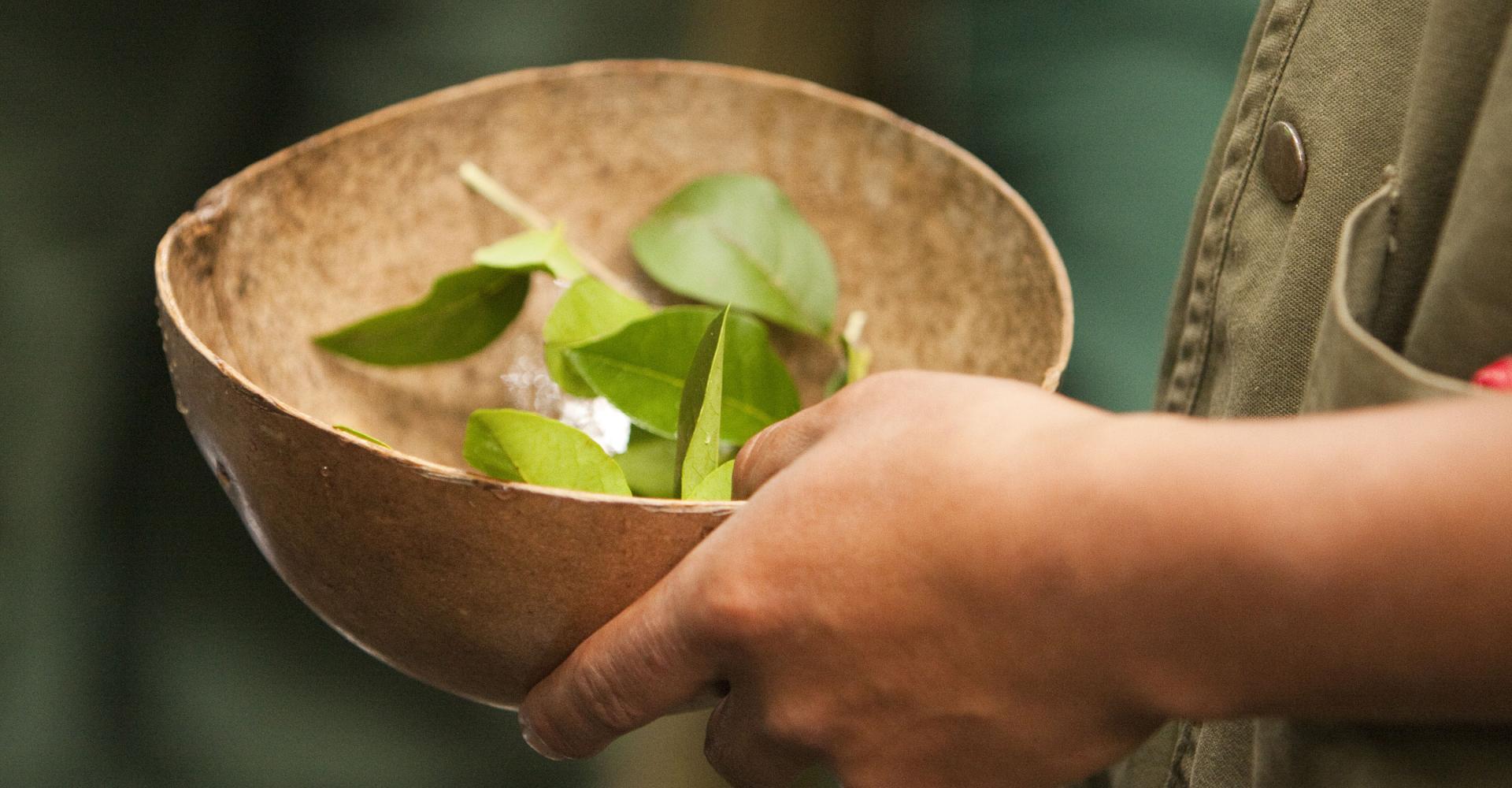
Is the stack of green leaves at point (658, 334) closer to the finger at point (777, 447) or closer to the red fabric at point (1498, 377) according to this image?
the finger at point (777, 447)

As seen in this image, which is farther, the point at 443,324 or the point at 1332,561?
the point at 443,324

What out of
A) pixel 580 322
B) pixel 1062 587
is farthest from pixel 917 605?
pixel 580 322

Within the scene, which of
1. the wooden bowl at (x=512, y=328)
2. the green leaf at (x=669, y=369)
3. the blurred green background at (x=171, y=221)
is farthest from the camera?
the blurred green background at (x=171, y=221)

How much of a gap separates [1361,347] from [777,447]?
0.52 feet

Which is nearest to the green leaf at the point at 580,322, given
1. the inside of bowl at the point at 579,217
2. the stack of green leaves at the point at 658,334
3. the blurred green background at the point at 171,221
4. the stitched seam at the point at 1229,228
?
the stack of green leaves at the point at 658,334

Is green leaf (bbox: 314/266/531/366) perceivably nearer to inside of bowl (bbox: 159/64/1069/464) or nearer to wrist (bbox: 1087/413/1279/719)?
inside of bowl (bbox: 159/64/1069/464)

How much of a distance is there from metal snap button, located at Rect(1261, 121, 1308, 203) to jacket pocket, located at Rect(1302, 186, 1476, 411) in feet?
0.14

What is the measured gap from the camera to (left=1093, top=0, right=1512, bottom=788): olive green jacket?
0.30 meters

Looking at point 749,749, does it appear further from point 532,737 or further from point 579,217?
point 579,217

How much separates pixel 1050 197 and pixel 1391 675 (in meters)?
0.75

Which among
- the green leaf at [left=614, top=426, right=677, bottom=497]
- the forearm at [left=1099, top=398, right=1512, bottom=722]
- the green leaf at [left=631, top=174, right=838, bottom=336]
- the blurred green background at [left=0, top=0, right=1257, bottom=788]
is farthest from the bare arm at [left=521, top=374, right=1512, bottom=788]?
the blurred green background at [left=0, top=0, right=1257, bottom=788]

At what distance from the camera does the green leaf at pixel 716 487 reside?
40cm

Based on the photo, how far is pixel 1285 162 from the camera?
0.41 meters

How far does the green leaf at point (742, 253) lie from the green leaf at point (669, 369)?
9 centimetres
